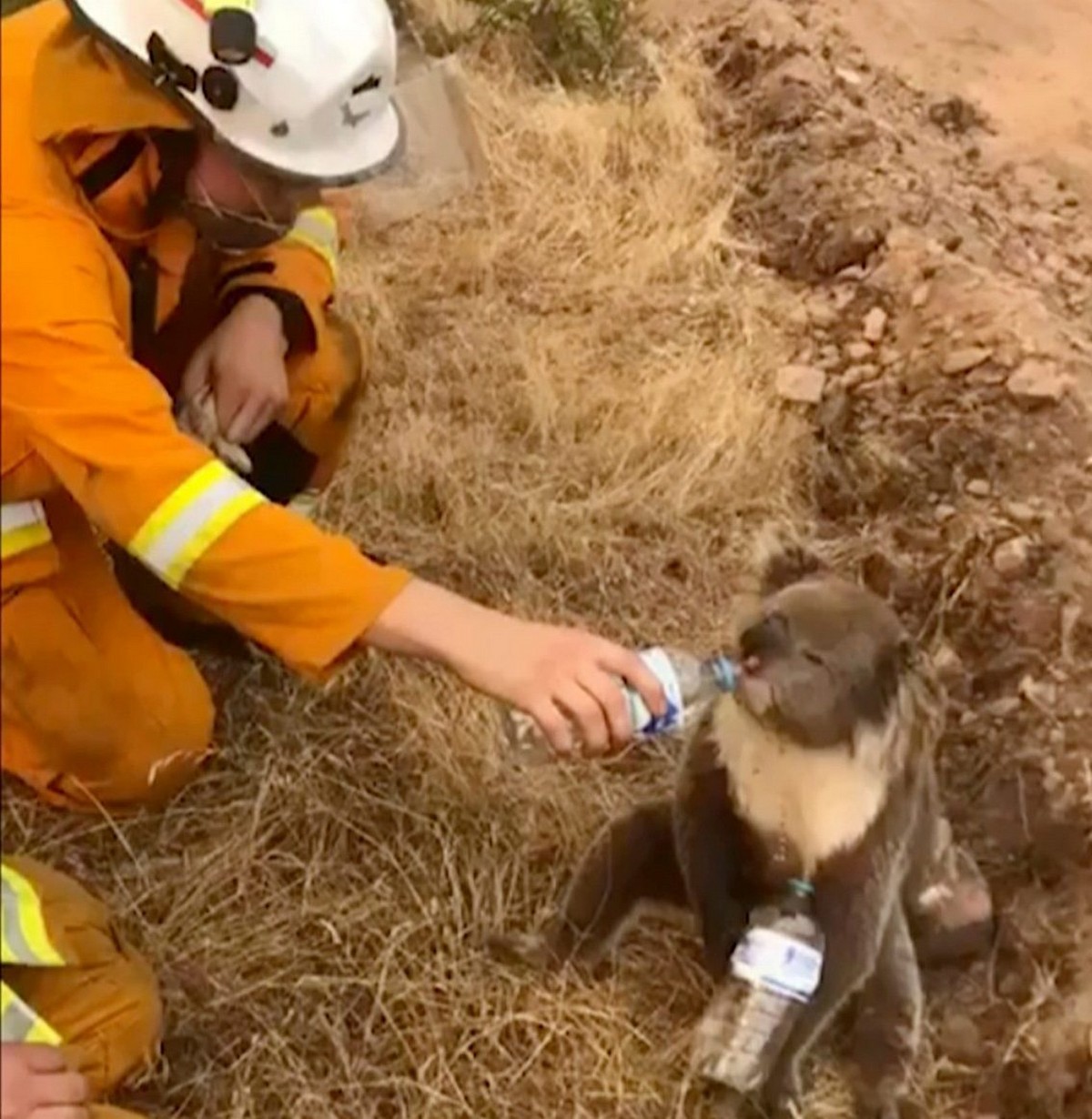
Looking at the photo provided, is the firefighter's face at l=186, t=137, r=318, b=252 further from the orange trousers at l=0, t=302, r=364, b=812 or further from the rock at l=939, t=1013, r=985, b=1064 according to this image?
the rock at l=939, t=1013, r=985, b=1064

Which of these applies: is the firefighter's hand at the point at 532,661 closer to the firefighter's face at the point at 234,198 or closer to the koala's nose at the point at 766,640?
the koala's nose at the point at 766,640

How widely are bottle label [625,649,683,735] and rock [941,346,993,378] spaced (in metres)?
1.88

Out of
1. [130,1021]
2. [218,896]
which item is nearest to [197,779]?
[218,896]

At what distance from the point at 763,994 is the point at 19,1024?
110 cm

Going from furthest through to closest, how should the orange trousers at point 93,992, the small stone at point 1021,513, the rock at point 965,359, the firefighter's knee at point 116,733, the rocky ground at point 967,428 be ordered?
the rock at point 965,359 < the small stone at point 1021,513 < the rocky ground at point 967,428 < the firefighter's knee at point 116,733 < the orange trousers at point 93,992

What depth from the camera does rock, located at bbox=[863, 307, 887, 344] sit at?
4.65m

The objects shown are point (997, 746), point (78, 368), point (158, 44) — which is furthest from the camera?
point (997, 746)

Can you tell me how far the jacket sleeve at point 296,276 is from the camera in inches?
131

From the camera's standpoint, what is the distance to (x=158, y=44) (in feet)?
8.75

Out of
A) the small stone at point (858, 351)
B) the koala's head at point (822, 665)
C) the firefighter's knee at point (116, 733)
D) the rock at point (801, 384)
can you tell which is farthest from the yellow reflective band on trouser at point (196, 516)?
the small stone at point (858, 351)

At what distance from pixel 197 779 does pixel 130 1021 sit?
716mm

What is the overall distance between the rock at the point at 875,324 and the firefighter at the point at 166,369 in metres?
1.77

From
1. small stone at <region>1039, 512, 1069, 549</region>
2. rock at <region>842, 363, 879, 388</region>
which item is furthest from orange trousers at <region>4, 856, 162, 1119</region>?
rock at <region>842, 363, 879, 388</region>

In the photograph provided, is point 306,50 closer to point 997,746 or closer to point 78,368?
point 78,368
